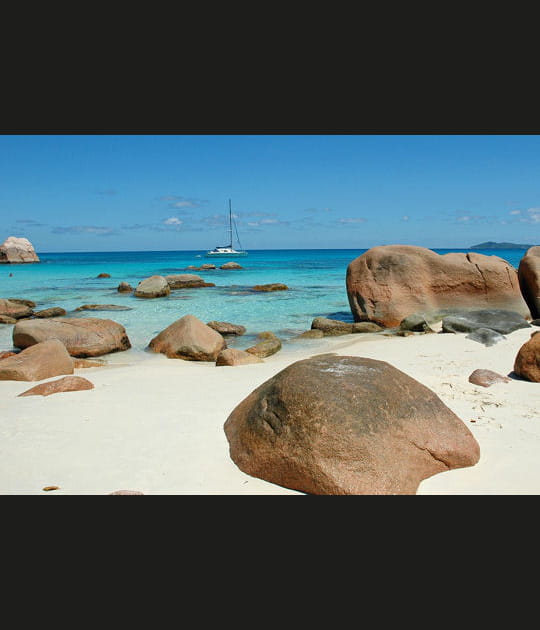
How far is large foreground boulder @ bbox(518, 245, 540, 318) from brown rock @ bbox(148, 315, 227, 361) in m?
7.72

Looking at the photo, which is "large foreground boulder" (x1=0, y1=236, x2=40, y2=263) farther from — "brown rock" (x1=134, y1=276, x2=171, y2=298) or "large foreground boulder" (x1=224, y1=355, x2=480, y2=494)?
"large foreground boulder" (x1=224, y1=355, x2=480, y2=494)

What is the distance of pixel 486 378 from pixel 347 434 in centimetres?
331

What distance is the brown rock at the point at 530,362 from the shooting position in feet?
18.6

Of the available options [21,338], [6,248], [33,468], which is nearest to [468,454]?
[33,468]

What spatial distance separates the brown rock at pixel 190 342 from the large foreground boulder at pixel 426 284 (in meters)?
4.48

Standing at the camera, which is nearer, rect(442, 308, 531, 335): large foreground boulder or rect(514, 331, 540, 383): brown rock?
rect(514, 331, 540, 383): brown rock

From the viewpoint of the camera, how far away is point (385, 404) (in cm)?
360

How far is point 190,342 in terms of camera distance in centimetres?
887

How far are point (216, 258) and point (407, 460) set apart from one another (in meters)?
67.3

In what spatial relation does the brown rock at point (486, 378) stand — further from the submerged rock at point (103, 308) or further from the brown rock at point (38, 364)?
the submerged rock at point (103, 308)

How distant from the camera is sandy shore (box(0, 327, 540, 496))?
3.42 meters

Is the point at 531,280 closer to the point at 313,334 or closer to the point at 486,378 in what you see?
the point at 313,334

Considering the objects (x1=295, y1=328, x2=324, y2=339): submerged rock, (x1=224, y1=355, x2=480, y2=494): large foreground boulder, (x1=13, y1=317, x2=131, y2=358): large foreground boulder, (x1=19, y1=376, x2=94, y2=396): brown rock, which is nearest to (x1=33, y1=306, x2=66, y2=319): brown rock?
(x1=13, y1=317, x2=131, y2=358): large foreground boulder

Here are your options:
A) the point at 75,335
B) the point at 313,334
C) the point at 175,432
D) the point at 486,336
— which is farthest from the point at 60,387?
the point at 486,336
